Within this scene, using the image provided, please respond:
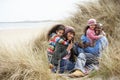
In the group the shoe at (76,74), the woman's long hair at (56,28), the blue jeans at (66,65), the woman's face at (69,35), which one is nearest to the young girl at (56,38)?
the woman's long hair at (56,28)

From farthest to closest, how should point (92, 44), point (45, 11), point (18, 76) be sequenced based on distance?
point (45, 11) < point (92, 44) < point (18, 76)

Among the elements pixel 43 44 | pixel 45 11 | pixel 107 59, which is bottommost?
pixel 45 11

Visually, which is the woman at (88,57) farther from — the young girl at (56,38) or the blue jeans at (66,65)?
the young girl at (56,38)

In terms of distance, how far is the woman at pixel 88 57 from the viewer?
8.08 metres

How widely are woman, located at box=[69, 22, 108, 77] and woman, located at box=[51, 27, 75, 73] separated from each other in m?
0.25

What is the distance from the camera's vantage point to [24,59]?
773 centimetres

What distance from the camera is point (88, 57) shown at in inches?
332

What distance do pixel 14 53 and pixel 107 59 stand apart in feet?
5.77

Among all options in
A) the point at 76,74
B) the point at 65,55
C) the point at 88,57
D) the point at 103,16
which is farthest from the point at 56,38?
the point at 103,16

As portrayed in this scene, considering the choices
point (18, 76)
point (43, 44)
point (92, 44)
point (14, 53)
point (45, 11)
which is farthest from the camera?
point (45, 11)

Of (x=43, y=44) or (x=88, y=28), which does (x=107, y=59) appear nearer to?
(x=88, y=28)

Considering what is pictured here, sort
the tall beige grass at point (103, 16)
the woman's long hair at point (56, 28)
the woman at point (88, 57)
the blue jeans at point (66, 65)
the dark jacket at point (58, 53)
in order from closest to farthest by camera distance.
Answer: the woman at point (88, 57) < the blue jeans at point (66, 65) < the dark jacket at point (58, 53) < the woman's long hair at point (56, 28) < the tall beige grass at point (103, 16)

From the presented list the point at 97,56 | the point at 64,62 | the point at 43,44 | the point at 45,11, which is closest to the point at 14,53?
the point at 64,62

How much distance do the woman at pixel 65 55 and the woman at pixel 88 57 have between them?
251mm
